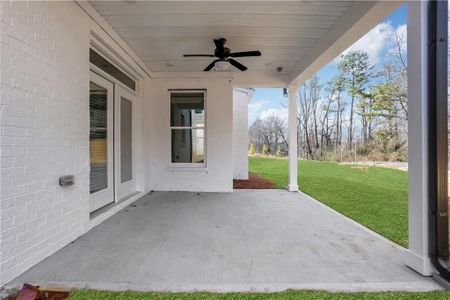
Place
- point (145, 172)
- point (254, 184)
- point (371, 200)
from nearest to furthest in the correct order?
point (371, 200) → point (145, 172) → point (254, 184)

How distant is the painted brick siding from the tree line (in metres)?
15.0

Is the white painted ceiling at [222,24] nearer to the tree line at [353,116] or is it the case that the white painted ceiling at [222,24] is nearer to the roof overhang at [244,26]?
the roof overhang at [244,26]

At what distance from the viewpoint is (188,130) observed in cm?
583

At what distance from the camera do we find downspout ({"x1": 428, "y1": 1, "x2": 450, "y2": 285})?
6.23 feet

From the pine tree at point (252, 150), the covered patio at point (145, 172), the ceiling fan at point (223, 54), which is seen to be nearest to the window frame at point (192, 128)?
the covered patio at point (145, 172)

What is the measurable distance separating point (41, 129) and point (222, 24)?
2.62 meters

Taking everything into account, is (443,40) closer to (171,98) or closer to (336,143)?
(171,98)

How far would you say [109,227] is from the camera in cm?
315

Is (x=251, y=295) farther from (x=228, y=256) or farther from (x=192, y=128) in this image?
(x=192, y=128)

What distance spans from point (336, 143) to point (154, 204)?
15658 mm

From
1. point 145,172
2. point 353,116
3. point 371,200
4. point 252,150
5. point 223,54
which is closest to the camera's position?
point 223,54

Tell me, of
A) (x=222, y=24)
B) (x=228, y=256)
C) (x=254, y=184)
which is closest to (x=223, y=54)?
(x=222, y=24)

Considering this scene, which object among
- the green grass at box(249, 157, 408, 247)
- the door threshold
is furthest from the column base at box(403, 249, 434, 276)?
the door threshold

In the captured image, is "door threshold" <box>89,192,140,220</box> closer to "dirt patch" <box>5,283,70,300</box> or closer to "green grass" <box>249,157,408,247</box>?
"dirt patch" <box>5,283,70,300</box>
